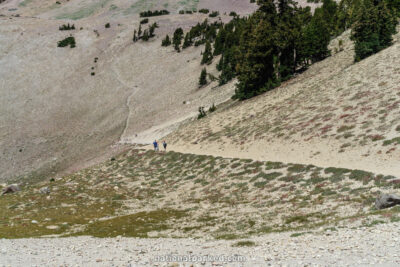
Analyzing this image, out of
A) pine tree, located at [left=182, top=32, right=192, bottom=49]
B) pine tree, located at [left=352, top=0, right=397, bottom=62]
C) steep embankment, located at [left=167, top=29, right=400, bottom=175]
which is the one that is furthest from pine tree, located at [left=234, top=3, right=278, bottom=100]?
pine tree, located at [left=182, top=32, right=192, bottom=49]

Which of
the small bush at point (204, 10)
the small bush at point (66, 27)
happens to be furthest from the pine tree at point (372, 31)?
the small bush at point (66, 27)

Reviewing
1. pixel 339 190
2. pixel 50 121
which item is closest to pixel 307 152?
pixel 339 190

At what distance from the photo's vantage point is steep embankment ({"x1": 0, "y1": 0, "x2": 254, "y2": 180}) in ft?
258

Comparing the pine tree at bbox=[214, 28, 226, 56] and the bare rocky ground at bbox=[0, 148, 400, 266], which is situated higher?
the pine tree at bbox=[214, 28, 226, 56]

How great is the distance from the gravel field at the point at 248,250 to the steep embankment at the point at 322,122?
1307 centimetres

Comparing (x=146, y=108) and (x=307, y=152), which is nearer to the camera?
(x=307, y=152)

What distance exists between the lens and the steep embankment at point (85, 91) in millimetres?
78562

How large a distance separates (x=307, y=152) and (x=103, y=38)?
132m

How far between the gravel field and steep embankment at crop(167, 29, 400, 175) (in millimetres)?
13075

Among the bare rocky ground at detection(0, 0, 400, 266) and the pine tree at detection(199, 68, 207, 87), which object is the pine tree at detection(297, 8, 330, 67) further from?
the pine tree at detection(199, 68, 207, 87)

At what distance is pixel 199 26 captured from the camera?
462ft

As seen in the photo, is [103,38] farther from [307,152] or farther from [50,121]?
[307,152]

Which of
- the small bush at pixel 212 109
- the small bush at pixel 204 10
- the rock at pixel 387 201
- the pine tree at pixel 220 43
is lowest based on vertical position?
the rock at pixel 387 201

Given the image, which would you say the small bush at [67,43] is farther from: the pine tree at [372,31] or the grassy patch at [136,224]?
the grassy patch at [136,224]
